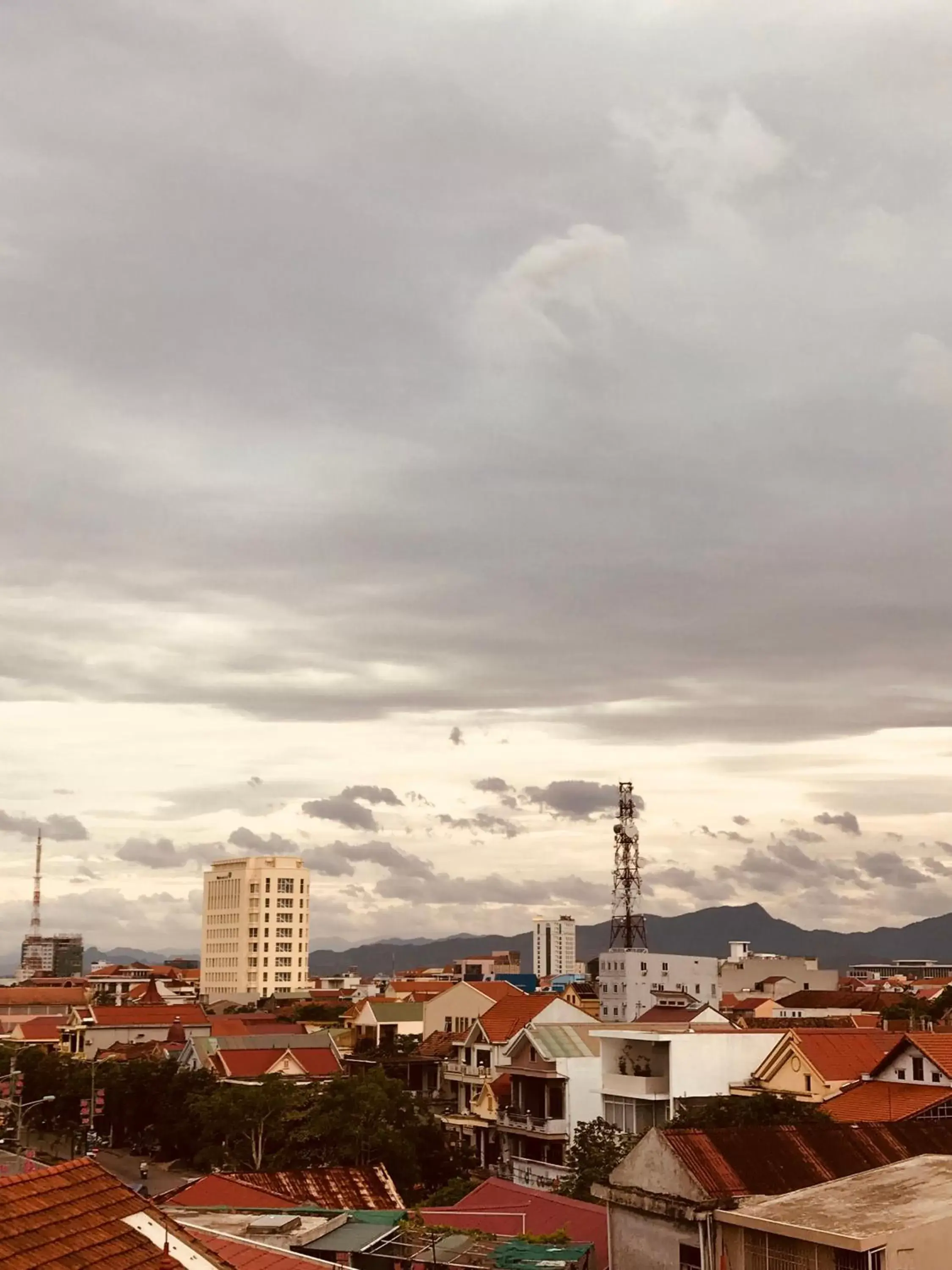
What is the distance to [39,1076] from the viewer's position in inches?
3600

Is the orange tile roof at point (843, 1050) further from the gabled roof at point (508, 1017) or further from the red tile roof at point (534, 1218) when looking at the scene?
the gabled roof at point (508, 1017)

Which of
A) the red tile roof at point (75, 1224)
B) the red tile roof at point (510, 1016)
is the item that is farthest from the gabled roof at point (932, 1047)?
the red tile roof at point (75, 1224)

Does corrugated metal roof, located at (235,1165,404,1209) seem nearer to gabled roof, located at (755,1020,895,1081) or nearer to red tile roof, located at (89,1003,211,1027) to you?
gabled roof, located at (755,1020,895,1081)

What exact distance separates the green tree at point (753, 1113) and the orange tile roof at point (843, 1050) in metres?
6.34

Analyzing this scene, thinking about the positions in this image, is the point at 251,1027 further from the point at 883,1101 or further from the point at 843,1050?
the point at 883,1101

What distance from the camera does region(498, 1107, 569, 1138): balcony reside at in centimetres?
6562

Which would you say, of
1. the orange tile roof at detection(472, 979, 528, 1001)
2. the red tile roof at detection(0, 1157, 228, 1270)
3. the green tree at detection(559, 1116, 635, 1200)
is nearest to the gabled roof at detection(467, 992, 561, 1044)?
the orange tile roof at detection(472, 979, 528, 1001)

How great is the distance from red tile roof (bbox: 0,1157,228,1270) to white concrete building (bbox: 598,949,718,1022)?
13786 cm

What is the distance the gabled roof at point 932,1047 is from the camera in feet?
159

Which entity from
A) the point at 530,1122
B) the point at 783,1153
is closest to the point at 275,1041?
the point at 530,1122

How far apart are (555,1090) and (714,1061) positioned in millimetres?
11258

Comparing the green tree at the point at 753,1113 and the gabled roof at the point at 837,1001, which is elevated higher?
the green tree at the point at 753,1113

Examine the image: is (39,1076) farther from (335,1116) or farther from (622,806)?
(622,806)

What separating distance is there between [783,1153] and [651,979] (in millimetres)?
120290
